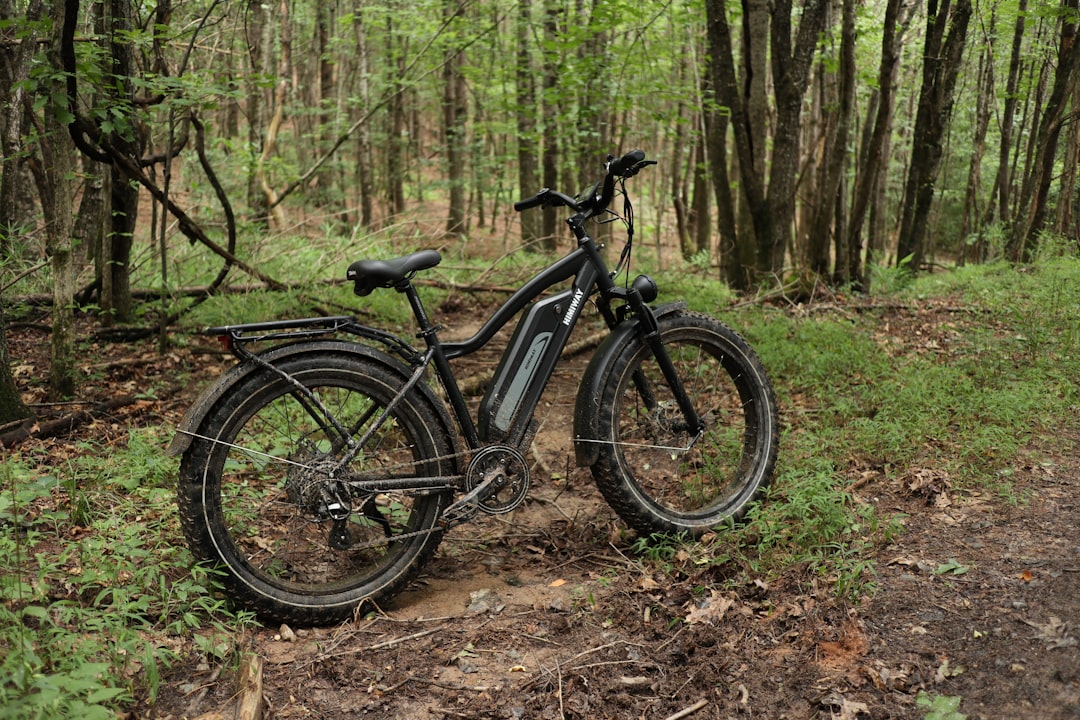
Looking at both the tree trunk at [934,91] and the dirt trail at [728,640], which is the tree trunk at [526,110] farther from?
Result: the dirt trail at [728,640]

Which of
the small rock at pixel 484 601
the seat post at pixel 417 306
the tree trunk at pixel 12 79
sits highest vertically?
the tree trunk at pixel 12 79

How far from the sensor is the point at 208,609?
2.75 metres

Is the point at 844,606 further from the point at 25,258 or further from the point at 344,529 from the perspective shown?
the point at 25,258

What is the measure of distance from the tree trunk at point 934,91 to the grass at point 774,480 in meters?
2.43

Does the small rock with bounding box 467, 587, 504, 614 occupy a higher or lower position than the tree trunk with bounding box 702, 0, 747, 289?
lower

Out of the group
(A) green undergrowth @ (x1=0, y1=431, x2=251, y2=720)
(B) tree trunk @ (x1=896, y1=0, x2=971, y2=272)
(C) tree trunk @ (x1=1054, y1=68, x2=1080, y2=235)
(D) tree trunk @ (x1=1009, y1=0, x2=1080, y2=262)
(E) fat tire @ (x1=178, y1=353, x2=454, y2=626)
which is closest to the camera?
(A) green undergrowth @ (x1=0, y1=431, x2=251, y2=720)

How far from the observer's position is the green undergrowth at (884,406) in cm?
327

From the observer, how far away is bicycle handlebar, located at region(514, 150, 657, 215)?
341 cm

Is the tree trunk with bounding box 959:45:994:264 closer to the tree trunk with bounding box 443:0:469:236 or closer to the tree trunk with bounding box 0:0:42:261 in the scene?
the tree trunk with bounding box 443:0:469:236

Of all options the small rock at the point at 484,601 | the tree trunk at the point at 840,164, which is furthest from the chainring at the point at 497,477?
the tree trunk at the point at 840,164

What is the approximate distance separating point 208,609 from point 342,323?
3.67 feet

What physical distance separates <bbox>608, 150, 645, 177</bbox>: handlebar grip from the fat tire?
1.27 metres

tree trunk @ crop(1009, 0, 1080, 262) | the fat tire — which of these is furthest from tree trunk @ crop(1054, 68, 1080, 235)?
the fat tire

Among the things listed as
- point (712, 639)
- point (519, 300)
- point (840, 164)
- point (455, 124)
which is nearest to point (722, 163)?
point (840, 164)
